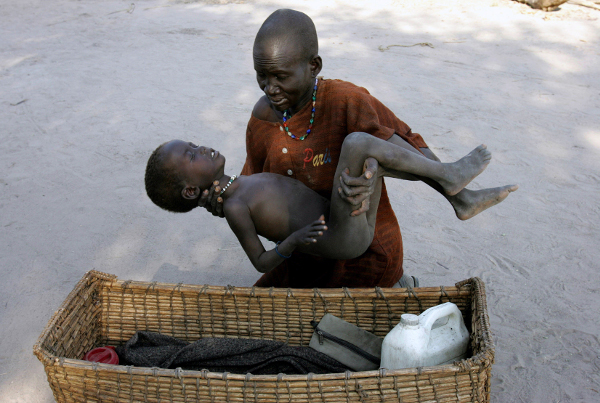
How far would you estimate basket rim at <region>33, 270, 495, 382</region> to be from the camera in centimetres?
170

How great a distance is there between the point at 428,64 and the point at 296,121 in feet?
12.6

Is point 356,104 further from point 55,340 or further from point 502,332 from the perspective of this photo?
point 55,340

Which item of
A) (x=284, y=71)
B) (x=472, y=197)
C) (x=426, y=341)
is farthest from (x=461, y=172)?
(x=284, y=71)

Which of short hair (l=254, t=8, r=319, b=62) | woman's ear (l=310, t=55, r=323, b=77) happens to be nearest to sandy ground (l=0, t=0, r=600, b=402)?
woman's ear (l=310, t=55, r=323, b=77)

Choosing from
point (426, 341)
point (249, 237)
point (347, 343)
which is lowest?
point (347, 343)

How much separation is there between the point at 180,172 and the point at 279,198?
0.41 m

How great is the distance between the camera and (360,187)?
1.84 m

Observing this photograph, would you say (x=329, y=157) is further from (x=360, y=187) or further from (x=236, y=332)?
(x=236, y=332)

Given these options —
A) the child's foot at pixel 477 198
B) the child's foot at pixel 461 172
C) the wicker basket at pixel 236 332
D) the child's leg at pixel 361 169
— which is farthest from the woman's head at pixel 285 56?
the wicker basket at pixel 236 332

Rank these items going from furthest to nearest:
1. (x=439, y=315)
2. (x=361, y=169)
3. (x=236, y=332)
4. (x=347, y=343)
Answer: (x=236, y=332) → (x=347, y=343) → (x=439, y=315) → (x=361, y=169)

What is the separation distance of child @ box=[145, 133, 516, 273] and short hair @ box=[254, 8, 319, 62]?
455mm

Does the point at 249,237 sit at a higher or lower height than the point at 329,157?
lower

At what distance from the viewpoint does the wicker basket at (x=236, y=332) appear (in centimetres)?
173

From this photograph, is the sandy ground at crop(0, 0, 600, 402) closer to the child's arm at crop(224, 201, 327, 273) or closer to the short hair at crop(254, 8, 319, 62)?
the child's arm at crop(224, 201, 327, 273)
